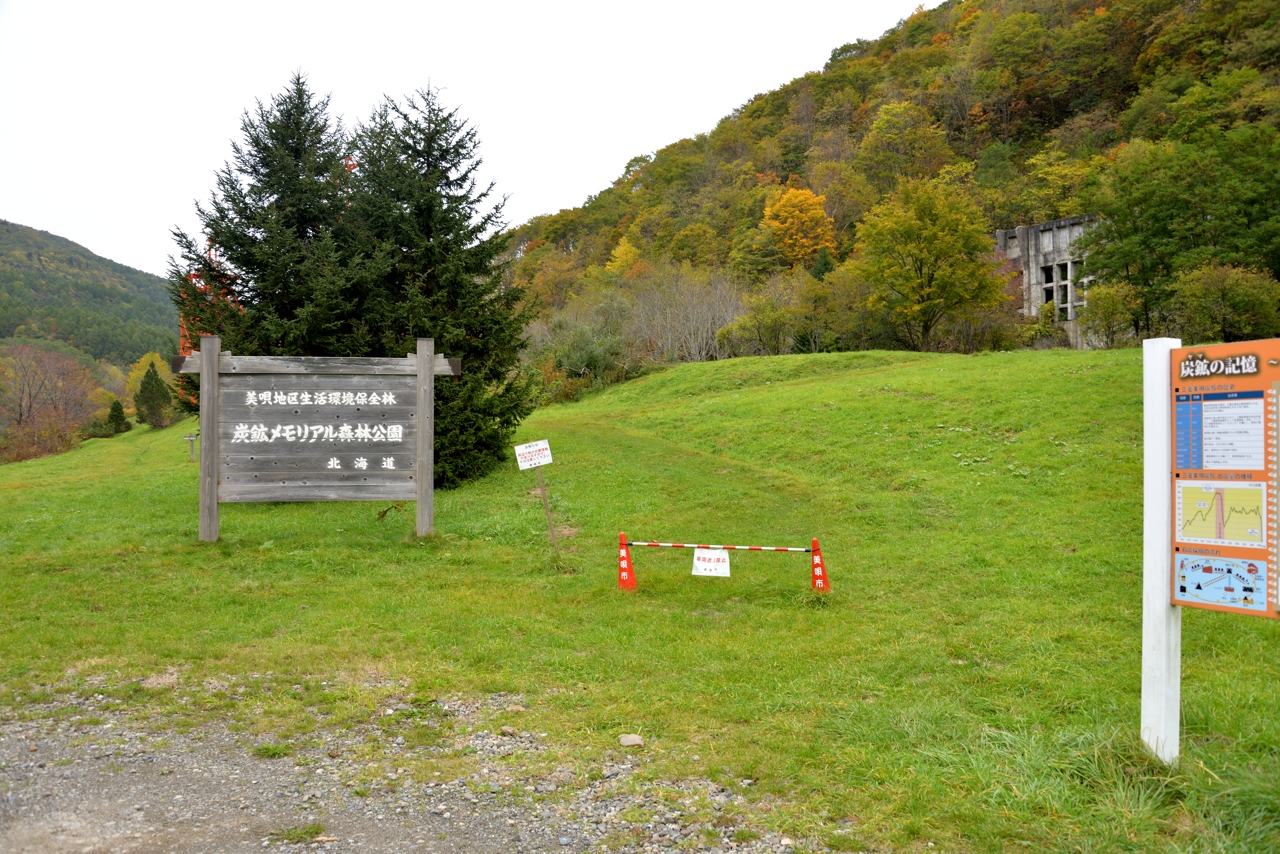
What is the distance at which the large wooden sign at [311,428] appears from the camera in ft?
39.1

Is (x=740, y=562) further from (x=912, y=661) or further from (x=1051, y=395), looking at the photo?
(x=1051, y=395)

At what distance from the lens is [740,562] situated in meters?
11.1

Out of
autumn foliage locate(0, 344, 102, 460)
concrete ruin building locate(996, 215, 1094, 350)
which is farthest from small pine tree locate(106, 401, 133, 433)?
concrete ruin building locate(996, 215, 1094, 350)

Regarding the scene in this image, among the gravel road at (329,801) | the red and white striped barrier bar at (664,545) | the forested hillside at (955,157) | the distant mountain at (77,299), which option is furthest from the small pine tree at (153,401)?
the gravel road at (329,801)

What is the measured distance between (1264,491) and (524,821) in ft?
14.3

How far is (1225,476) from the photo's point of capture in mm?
4320

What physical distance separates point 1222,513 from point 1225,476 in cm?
20

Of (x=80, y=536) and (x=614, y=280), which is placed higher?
(x=614, y=280)

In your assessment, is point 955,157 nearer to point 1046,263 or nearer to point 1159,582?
point 1046,263

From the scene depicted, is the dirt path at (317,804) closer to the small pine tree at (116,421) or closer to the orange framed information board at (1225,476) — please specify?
the orange framed information board at (1225,476)

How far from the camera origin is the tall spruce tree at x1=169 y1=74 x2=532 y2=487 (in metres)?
17.2

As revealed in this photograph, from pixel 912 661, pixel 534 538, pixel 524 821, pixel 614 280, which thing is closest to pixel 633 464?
pixel 534 538

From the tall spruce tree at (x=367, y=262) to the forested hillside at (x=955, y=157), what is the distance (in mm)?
8372

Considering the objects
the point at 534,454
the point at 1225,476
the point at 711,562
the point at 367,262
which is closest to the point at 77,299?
the point at 367,262
